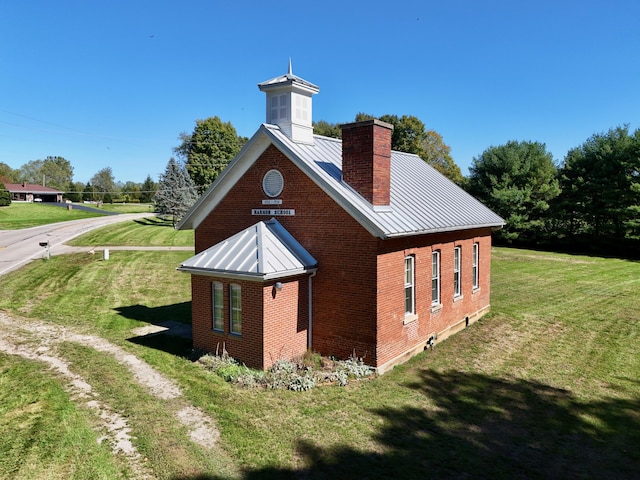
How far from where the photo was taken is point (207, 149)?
66.4 m

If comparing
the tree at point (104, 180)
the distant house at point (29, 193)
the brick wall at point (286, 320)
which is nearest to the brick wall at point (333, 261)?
the brick wall at point (286, 320)

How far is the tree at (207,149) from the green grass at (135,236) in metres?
19.3

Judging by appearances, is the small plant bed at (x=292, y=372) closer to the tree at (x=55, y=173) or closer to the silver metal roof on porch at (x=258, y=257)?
the silver metal roof on porch at (x=258, y=257)

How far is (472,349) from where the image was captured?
1467 centimetres

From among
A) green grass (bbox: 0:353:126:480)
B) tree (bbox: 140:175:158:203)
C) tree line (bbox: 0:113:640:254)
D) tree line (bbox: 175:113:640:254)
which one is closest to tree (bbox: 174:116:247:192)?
tree line (bbox: 0:113:640:254)

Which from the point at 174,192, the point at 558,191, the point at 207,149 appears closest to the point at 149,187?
the point at 207,149

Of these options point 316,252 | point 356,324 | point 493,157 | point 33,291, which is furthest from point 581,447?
Result: point 493,157

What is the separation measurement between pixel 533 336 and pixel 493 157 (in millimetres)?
34217

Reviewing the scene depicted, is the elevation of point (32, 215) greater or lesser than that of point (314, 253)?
greater

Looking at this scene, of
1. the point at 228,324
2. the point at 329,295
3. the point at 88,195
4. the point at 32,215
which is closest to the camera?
the point at 228,324

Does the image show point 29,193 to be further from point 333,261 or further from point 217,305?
point 333,261

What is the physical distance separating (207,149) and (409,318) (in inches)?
2304

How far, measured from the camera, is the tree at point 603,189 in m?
40.0

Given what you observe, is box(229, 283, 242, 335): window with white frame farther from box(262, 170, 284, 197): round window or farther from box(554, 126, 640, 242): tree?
box(554, 126, 640, 242): tree
